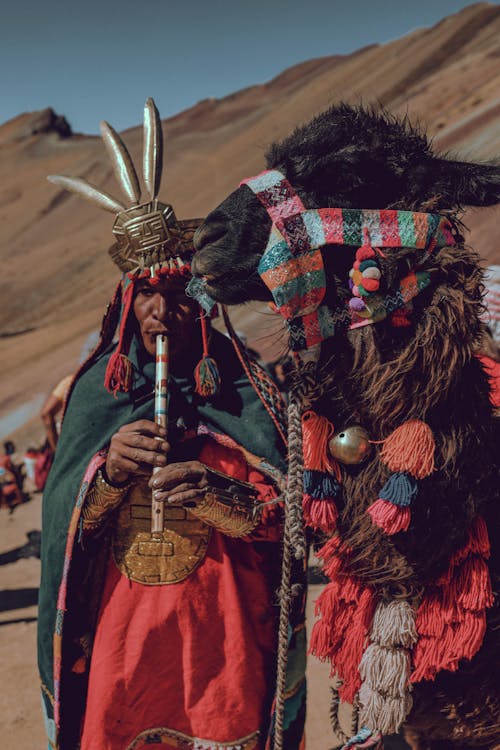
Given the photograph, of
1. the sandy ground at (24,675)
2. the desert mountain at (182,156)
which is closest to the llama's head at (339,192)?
the sandy ground at (24,675)

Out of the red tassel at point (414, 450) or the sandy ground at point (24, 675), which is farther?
the sandy ground at point (24, 675)

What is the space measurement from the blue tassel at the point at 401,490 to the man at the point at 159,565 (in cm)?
69

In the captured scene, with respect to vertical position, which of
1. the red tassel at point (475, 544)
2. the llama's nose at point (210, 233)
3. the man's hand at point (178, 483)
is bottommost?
the red tassel at point (475, 544)

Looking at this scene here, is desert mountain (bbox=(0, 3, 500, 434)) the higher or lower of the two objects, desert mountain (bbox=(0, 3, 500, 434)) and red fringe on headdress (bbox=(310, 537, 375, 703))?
the higher

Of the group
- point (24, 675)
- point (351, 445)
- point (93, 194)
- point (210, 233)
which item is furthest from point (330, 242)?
point (24, 675)

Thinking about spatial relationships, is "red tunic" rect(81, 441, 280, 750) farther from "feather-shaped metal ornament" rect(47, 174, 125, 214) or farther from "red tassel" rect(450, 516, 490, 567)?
"feather-shaped metal ornament" rect(47, 174, 125, 214)

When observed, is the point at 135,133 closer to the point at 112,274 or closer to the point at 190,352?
the point at 112,274

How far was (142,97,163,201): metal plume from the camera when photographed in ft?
7.47

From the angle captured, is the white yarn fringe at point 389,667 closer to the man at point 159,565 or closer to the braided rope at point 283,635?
the braided rope at point 283,635

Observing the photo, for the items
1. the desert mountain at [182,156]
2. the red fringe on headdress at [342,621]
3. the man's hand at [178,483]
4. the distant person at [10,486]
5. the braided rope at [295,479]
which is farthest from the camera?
the desert mountain at [182,156]

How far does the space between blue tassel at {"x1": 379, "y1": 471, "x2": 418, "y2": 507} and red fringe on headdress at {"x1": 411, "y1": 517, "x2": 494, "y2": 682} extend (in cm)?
27

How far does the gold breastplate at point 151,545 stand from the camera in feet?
7.47

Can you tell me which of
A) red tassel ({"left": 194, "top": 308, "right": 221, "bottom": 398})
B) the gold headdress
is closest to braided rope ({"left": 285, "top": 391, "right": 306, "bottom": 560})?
red tassel ({"left": 194, "top": 308, "right": 221, "bottom": 398})

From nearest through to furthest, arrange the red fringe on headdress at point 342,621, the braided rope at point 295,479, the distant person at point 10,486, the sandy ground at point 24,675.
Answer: the braided rope at point 295,479, the red fringe on headdress at point 342,621, the sandy ground at point 24,675, the distant person at point 10,486
